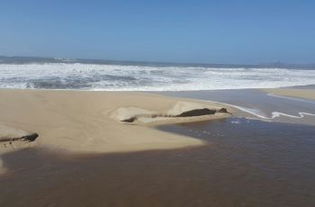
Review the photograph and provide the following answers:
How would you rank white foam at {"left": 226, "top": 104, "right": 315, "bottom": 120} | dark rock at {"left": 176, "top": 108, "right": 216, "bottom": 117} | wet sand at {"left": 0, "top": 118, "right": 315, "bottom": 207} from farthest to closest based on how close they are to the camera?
white foam at {"left": 226, "top": 104, "right": 315, "bottom": 120} < dark rock at {"left": 176, "top": 108, "right": 216, "bottom": 117} < wet sand at {"left": 0, "top": 118, "right": 315, "bottom": 207}

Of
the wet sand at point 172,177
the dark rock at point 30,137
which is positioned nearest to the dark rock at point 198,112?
the wet sand at point 172,177

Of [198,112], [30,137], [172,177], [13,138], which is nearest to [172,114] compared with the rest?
[198,112]

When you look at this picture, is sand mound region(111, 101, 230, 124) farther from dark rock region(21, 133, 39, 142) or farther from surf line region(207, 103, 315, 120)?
dark rock region(21, 133, 39, 142)

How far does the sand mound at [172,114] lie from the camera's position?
11836mm

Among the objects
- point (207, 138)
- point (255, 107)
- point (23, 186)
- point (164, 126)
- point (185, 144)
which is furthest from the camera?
point (255, 107)

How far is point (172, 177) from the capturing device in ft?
22.7

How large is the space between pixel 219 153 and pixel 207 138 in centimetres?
153

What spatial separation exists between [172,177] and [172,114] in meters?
5.81

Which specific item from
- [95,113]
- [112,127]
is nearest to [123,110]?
[95,113]

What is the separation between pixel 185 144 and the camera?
9234 millimetres

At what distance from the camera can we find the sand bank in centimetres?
903

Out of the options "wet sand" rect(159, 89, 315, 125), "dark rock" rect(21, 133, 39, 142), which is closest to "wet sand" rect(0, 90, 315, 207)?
"dark rock" rect(21, 133, 39, 142)

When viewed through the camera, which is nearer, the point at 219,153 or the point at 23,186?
the point at 23,186

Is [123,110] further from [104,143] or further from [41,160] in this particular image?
[41,160]
